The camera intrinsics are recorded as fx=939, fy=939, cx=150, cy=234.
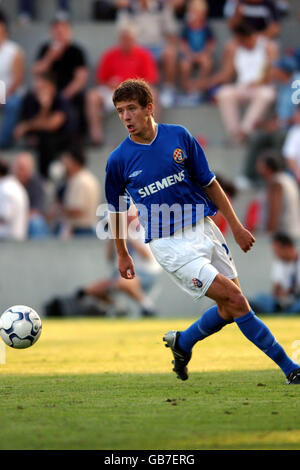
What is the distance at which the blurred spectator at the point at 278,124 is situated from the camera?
18.0 meters

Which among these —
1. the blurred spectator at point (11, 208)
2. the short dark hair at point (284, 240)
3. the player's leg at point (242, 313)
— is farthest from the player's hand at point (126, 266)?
the blurred spectator at point (11, 208)

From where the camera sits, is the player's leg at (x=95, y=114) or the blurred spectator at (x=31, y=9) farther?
the blurred spectator at (x=31, y=9)

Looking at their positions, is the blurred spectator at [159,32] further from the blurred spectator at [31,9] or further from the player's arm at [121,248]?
the player's arm at [121,248]

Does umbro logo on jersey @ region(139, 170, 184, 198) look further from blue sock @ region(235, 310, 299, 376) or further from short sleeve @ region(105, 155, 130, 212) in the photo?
blue sock @ region(235, 310, 299, 376)

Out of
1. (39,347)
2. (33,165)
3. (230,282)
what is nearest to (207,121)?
(33,165)

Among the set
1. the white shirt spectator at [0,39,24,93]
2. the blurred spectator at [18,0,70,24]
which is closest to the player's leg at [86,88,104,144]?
the white shirt spectator at [0,39,24,93]

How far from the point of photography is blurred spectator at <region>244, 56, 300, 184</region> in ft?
58.9

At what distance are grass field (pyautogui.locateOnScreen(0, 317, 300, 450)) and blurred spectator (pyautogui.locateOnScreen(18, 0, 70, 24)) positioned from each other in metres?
12.2

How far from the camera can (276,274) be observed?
624 inches

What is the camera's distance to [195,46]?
64.9 feet

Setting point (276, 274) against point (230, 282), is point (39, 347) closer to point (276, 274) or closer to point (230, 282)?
point (230, 282)

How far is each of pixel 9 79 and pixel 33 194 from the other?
3.29 meters

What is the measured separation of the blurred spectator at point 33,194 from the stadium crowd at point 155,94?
22 millimetres
